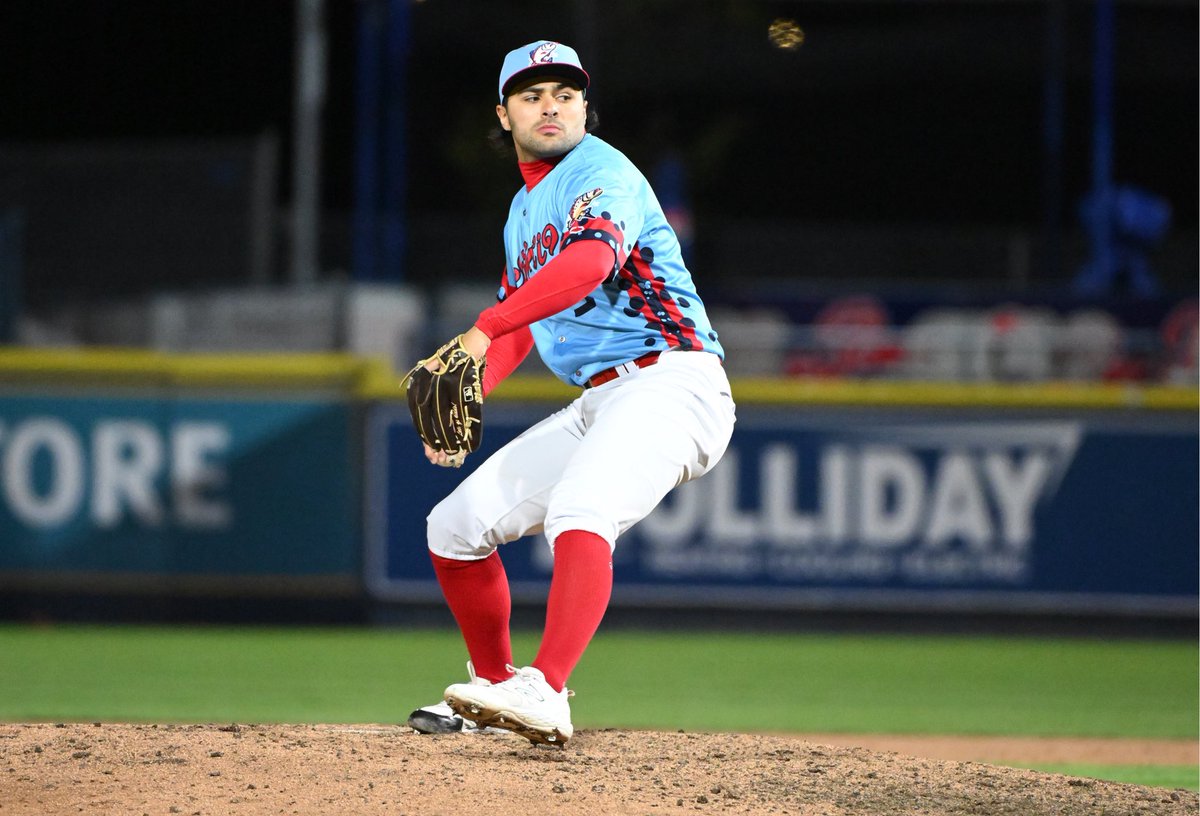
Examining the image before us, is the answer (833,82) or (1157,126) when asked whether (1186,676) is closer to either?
(833,82)

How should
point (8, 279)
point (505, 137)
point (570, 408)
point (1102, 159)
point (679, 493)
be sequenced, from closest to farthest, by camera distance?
point (570, 408)
point (505, 137)
point (679, 493)
point (8, 279)
point (1102, 159)

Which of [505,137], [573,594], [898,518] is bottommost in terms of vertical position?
[898,518]

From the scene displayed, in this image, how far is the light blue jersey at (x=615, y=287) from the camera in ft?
15.5

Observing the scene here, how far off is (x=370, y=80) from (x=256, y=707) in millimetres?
8935

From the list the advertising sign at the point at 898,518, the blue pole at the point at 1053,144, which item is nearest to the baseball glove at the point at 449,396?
the advertising sign at the point at 898,518

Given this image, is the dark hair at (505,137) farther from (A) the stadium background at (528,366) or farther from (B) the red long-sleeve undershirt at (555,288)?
(A) the stadium background at (528,366)

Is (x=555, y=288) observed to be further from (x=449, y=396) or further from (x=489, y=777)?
(x=489, y=777)

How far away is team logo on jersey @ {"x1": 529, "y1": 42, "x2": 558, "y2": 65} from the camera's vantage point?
4.69 m

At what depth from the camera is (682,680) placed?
8.45 metres

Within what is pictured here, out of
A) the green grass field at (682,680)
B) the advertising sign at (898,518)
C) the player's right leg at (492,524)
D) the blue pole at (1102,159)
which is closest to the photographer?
the player's right leg at (492,524)

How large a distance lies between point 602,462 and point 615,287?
52cm

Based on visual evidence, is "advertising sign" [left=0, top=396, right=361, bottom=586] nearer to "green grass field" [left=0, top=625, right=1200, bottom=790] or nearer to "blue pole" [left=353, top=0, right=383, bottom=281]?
"green grass field" [left=0, top=625, right=1200, bottom=790]

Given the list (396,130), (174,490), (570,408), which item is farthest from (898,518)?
(396,130)

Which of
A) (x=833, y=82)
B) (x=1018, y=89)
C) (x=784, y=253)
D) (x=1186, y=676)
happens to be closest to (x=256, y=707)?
(x=1186, y=676)
